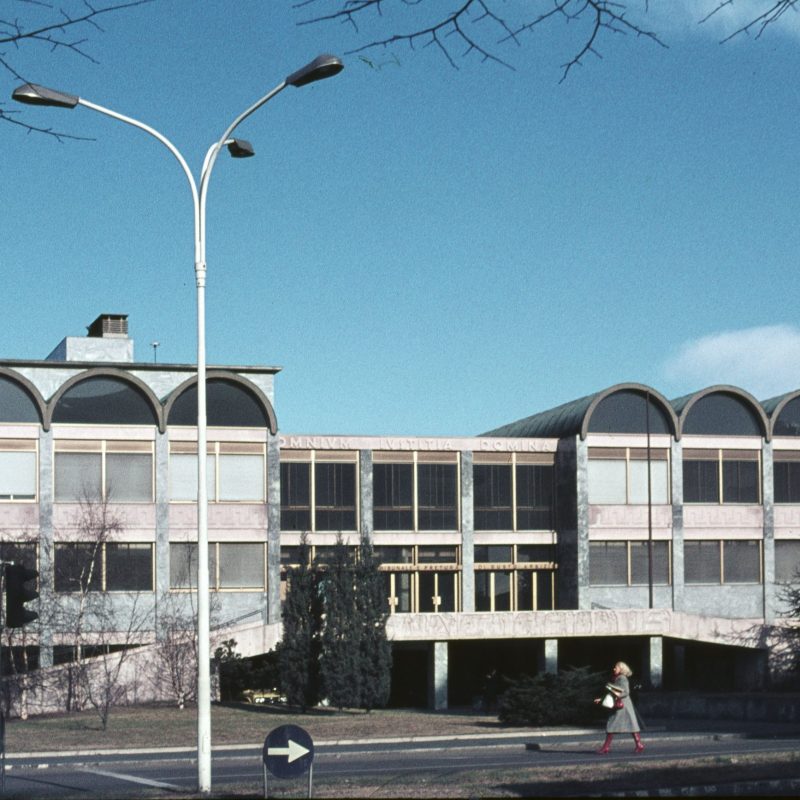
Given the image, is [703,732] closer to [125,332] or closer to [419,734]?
[419,734]

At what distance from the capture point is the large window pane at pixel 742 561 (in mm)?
55781

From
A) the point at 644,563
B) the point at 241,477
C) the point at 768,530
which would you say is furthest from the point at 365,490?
the point at 768,530

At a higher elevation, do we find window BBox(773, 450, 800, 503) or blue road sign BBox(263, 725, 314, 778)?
window BBox(773, 450, 800, 503)

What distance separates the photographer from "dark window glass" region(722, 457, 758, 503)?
55.9 metres

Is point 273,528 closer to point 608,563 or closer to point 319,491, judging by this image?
point 319,491

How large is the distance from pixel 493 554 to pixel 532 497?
8.50 ft

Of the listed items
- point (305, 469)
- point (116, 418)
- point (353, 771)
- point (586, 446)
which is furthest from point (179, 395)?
point (353, 771)

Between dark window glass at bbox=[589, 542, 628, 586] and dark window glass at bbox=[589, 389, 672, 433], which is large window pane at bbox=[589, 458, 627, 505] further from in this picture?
dark window glass at bbox=[589, 542, 628, 586]

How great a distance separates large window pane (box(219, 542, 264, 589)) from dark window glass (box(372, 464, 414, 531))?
4717 millimetres

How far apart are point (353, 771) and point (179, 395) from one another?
28.3 m

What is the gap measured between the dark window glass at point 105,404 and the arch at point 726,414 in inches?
743

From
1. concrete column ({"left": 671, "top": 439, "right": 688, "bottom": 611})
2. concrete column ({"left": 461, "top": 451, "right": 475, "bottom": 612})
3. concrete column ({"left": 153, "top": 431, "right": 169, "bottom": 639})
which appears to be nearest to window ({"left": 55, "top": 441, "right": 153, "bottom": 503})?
concrete column ({"left": 153, "top": 431, "right": 169, "bottom": 639})

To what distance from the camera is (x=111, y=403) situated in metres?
50.1

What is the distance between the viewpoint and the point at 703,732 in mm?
32250
